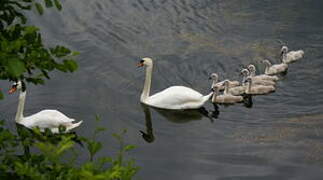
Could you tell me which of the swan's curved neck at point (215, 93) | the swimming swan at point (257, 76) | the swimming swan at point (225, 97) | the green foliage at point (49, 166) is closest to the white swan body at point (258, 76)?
the swimming swan at point (257, 76)

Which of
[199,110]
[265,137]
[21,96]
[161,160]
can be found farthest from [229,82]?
[21,96]

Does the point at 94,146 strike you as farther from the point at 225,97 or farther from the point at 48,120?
the point at 225,97

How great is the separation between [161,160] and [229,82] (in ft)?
7.85

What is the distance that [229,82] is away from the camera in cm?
1009

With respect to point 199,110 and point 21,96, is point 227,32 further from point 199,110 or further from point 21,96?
point 21,96

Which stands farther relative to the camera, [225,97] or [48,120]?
[225,97]

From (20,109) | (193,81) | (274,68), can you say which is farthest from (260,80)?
(20,109)

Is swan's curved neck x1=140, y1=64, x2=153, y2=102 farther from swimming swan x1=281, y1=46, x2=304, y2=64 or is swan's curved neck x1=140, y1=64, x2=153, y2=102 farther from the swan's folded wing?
swimming swan x1=281, y1=46, x2=304, y2=64

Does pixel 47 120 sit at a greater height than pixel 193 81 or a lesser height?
lesser

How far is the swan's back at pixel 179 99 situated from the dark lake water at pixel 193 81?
18 centimetres

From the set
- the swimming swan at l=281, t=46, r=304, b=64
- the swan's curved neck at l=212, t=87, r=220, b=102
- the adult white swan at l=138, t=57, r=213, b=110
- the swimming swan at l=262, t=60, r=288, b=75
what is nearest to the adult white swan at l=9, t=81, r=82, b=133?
the adult white swan at l=138, t=57, r=213, b=110

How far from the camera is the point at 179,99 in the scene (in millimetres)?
9602

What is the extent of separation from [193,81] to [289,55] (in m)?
2.00

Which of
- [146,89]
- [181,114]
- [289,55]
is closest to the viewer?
[181,114]
